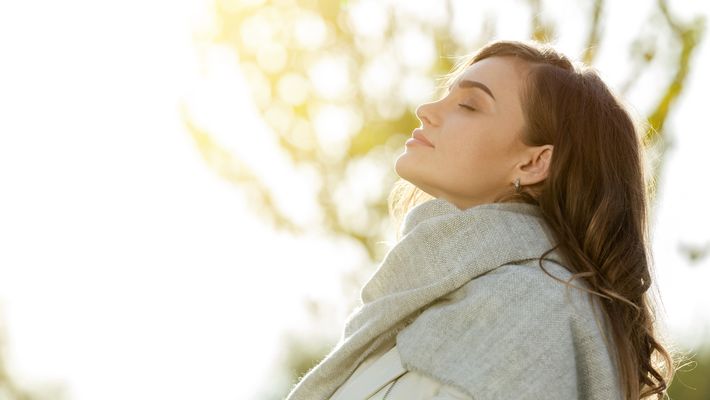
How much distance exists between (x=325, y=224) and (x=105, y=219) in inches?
80.7

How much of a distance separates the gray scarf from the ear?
0.24ft

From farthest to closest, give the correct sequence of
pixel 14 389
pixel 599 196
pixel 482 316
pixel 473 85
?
1. pixel 14 389
2. pixel 473 85
3. pixel 599 196
4. pixel 482 316

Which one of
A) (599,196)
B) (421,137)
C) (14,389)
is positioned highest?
(14,389)

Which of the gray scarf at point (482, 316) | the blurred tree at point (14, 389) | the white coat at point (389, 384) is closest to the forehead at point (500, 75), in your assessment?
the gray scarf at point (482, 316)

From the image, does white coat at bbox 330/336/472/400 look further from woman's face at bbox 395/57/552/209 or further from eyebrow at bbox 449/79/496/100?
eyebrow at bbox 449/79/496/100

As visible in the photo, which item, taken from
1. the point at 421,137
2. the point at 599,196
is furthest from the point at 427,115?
the point at 599,196

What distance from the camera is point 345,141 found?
6.47m

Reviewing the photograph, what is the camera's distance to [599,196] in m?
2.18

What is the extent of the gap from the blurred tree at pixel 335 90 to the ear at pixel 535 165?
3.72 m

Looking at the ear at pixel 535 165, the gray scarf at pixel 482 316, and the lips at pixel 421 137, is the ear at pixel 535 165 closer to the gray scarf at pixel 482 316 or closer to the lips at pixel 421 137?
the gray scarf at pixel 482 316

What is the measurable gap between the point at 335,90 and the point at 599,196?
14.0 ft

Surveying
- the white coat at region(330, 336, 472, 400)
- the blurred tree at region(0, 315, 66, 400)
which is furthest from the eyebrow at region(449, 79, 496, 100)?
the blurred tree at region(0, 315, 66, 400)

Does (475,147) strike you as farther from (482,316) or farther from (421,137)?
(482,316)

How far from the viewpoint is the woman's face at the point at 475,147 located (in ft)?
7.30
